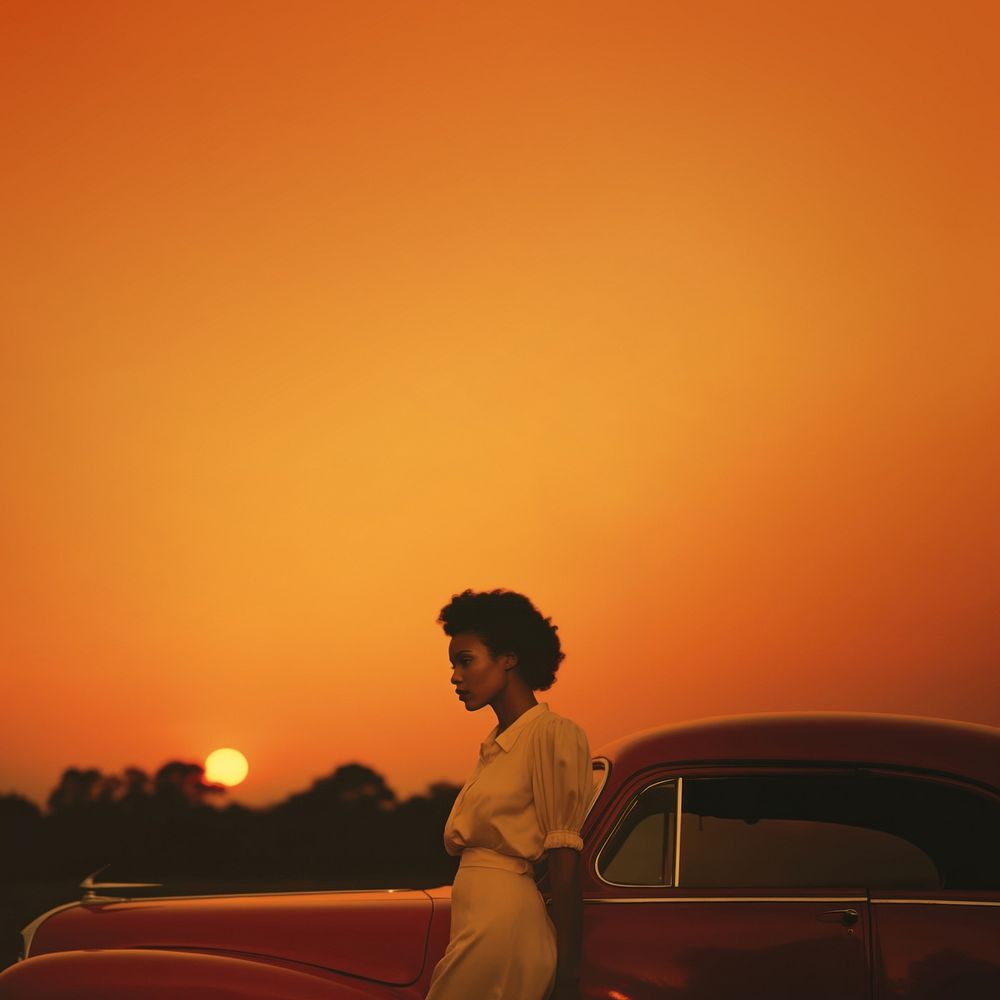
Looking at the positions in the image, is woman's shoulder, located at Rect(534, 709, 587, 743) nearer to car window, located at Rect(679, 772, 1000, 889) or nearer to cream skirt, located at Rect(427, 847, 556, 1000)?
cream skirt, located at Rect(427, 847, 556, 1000)

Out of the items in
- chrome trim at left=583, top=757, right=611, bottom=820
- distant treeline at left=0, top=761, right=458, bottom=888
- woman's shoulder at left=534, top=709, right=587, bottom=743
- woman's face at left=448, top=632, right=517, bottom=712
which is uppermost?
woman's face at left=448, top=632, right=517, bottom=712

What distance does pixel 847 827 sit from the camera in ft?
11.8

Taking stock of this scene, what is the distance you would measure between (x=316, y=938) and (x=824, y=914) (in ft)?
5.64

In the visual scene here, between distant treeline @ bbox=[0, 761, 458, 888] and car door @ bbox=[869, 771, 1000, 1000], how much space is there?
150 centimetres

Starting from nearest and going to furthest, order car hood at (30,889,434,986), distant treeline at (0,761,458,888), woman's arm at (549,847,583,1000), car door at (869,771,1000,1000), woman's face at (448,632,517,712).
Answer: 1. woman's arm at (549,847,583,1000)
2. woman's face at (448,632,517,712)
3. car door at (869,771,1000,1000)
4. car hood at (30,889,434,986)
5. distant treeline at (0,761,458,888)

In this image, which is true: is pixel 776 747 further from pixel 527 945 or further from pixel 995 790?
pixel 527 945

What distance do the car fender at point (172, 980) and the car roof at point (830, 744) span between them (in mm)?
1184

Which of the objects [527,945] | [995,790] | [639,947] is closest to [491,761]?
[527,945]

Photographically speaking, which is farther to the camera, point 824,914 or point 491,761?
point 824,914

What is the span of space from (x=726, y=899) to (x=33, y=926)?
8.92 feet

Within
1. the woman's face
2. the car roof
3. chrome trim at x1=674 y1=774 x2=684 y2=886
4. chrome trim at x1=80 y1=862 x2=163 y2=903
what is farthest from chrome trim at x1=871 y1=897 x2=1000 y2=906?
chrome trim at x1=80 y1=862 x2=163 y2=903

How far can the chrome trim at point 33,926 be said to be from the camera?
13.7 ft

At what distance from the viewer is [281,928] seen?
12.5 feet

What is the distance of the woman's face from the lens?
310cm
